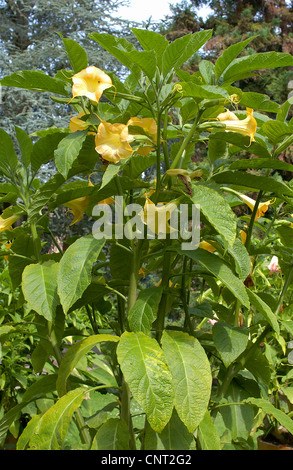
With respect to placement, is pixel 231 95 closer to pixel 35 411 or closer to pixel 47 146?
pixel 47 146

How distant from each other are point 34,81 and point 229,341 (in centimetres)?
67

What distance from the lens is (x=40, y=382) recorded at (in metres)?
1.09

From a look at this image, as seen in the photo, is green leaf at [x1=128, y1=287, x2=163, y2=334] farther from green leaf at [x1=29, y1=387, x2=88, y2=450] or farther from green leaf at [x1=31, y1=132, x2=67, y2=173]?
green leaf at [x1=31, y1=132, x2=67, y2=173]

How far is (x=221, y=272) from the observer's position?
854mm

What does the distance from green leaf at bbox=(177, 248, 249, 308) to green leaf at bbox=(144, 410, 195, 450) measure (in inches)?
12.0

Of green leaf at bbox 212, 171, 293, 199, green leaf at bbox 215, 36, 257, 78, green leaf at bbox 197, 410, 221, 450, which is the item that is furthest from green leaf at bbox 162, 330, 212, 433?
green leaf at bbox 215, 36, 257, 78

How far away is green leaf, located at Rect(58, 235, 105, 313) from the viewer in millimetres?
819

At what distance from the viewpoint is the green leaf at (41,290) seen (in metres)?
0.90

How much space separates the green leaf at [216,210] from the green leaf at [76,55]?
0.36m

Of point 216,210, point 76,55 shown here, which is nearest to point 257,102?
point 216,210

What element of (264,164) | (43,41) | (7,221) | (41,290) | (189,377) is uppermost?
(43,41)

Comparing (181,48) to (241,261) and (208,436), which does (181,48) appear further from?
(208,436)

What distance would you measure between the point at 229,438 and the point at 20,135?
3.15 feet
